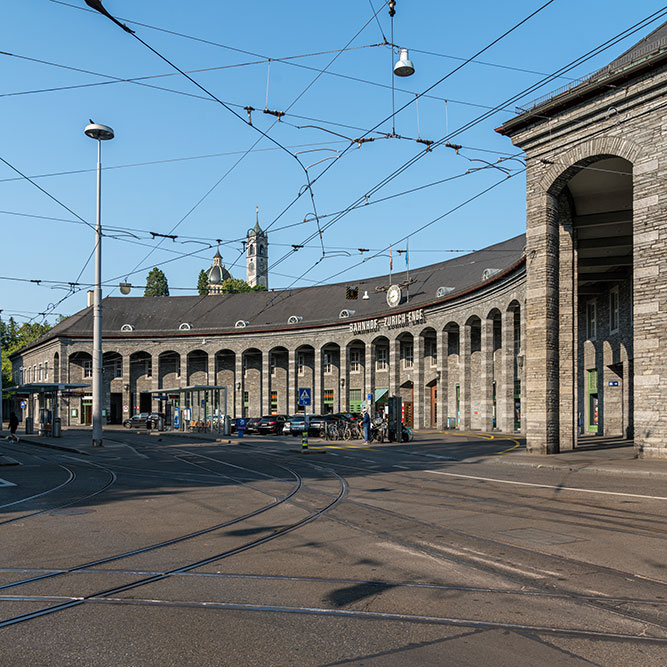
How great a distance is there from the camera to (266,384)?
6919cm

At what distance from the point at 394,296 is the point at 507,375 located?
16.1 m

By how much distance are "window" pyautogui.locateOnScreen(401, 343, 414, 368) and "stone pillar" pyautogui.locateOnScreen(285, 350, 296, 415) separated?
12.1m

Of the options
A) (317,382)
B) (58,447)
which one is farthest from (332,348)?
(58,447)

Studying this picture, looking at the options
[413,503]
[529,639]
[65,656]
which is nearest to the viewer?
[65,656]

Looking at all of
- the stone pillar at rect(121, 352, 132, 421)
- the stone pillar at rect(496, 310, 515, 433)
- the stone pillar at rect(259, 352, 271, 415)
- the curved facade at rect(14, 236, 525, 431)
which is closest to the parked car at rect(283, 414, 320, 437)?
the curved facade at rect(14, 236, 525, 431)

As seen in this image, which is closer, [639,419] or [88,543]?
[88,543]

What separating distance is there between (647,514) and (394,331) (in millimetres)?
45717

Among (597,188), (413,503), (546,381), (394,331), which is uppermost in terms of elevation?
(597,188)

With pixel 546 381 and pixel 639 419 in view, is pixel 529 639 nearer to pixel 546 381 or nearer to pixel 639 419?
pixel 639 419

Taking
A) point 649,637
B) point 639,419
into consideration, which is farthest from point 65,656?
point 639,419

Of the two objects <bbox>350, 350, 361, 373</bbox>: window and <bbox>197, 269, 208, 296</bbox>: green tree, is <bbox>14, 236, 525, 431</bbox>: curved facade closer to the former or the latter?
<bbox>350, 350, 361, 373</bbox>: window

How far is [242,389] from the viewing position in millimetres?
71625

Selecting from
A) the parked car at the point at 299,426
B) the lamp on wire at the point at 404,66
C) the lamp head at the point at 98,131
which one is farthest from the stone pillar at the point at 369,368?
the lamp on wire at the point at 404,66

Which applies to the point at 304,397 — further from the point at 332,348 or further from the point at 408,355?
the point at 332,348
